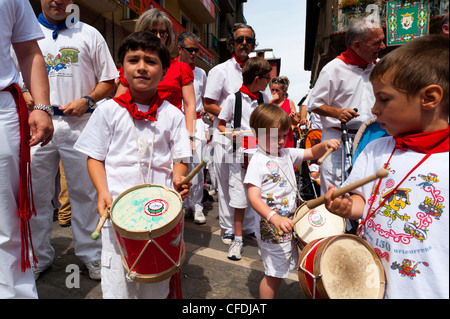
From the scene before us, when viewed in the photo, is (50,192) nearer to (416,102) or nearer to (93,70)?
(93,70)

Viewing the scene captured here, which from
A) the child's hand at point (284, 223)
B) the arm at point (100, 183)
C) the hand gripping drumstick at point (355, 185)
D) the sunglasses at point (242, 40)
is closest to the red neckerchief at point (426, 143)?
the hand gripping drumstick at point (355, 185)

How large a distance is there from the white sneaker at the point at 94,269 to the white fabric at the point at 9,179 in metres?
0.87

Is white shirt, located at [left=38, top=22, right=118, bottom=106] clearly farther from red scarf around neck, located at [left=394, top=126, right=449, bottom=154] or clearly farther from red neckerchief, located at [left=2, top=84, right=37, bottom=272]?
red scarf around neck, located at [left=394, top=126, right=449, bottom=154]

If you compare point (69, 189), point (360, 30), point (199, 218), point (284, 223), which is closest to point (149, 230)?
point (284, 223)

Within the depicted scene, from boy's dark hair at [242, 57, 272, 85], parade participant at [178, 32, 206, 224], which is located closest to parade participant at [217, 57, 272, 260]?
boy's dark hair at [242, 57, 272, 85]

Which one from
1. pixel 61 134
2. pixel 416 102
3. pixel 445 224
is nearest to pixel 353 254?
pixel 445 224

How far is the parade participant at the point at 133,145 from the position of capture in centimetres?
179

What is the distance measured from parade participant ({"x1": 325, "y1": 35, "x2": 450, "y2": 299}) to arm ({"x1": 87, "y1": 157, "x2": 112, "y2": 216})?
119 cm

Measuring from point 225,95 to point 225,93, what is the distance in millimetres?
27

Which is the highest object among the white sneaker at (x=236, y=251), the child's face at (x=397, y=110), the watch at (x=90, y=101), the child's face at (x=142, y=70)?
the child's face at (x=142, y=70)

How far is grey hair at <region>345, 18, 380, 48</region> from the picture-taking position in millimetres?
2730

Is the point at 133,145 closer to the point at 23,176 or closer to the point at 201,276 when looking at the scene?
the point at 23,176

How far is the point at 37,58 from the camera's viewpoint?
1831 mm

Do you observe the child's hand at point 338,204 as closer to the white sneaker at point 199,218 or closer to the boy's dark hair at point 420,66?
the boy's dark hair at point 420,66
